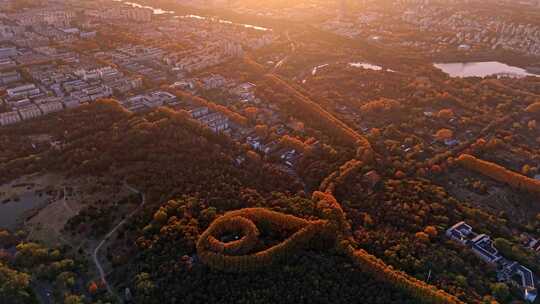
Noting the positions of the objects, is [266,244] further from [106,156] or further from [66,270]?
[106,156]

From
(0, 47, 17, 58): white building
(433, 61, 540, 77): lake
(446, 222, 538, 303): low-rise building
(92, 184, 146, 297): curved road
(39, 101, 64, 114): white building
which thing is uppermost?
(433, 61, 540, 77): lake

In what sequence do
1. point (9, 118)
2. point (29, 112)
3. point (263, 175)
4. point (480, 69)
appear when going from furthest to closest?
point (480, 69), point (29, 112), point (9, 118), point (263, 175)

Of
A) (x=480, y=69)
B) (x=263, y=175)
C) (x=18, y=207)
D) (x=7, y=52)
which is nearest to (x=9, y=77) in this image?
(x=7, y=52)

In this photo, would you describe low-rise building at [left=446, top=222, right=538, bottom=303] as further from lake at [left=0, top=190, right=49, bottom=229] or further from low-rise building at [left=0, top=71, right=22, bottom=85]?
low-rise building at [left=0, top=71, right=22, bottom=85]

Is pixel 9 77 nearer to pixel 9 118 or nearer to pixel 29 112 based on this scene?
pixel 29 112

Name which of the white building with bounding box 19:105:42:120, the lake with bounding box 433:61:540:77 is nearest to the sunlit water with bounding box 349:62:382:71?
the lake with bounding box 433:61:540:77

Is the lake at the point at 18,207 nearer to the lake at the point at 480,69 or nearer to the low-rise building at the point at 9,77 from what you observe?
the low-rise building at the point at 9,77
